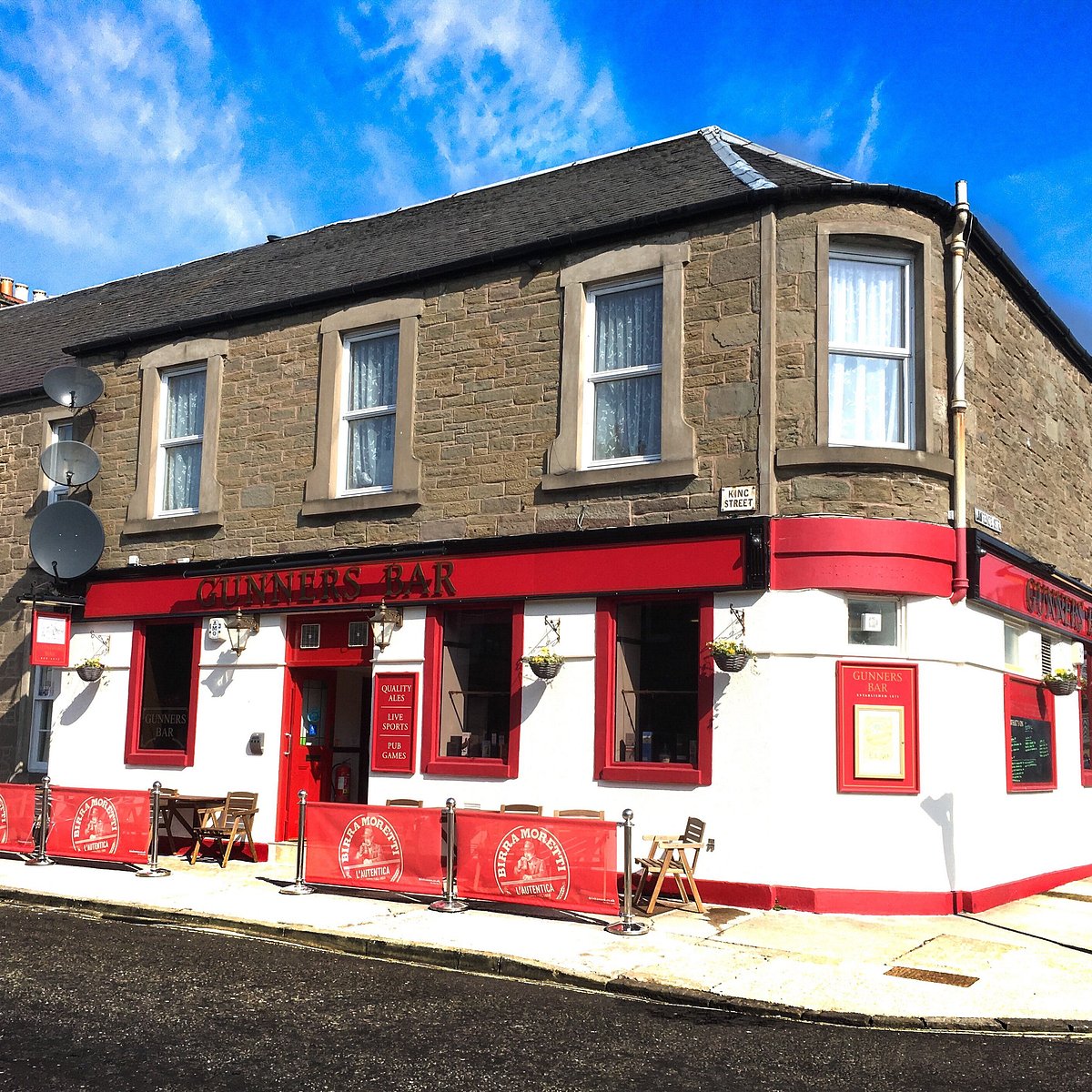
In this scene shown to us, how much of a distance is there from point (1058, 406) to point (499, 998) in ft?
39.5

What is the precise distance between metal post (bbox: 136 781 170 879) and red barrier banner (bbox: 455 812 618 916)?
12.9 feet

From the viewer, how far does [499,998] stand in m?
8.48

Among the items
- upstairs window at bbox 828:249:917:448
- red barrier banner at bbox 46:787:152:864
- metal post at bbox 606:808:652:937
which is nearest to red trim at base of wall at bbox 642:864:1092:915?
metal post at bbox 606:808:652:937

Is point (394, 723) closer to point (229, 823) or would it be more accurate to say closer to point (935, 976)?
point (229, 823)

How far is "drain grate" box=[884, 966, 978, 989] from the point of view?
30.0ft

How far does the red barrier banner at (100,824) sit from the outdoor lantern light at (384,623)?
306 centimetres

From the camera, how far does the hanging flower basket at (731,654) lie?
12266 millimetres

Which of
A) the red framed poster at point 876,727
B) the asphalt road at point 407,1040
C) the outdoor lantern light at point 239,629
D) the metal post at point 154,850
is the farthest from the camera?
the outdoor lantern light at point 239,629

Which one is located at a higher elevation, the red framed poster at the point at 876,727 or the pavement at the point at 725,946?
the red framed poster at the point at 876,727

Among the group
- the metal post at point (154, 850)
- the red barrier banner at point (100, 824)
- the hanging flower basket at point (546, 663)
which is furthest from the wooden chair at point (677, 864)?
the red barrier banner at point (100, 824)

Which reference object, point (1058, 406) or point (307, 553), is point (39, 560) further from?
point (1058, 406)

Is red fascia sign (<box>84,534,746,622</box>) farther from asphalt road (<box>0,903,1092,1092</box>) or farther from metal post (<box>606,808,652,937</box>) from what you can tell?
asphalt road (<box>0,903,1092,1092</box>)

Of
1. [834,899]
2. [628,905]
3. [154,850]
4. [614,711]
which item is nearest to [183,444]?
[154,850]

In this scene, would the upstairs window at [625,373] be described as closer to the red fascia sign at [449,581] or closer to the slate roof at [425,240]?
the slate roof at [425,240]
